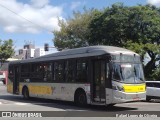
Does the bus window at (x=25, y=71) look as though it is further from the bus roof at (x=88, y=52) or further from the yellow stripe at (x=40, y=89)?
the bus roof at (x=88, y=52)

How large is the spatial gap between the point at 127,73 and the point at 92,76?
186 centimetres

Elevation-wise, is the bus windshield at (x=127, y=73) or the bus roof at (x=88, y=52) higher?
the bus roof at (x=88, y=52)

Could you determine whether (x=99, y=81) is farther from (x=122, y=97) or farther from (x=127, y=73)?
(x=122, y=97)

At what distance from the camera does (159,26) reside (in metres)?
44.4

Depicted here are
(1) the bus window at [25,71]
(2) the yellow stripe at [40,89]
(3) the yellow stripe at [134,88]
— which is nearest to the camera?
(3) the yellow stripe at [134,88]

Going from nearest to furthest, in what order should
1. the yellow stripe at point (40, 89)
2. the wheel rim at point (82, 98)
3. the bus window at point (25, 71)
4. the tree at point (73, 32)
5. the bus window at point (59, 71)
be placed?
the wheel rim at point (82, 98) → the bus window at point (59, 71) → the yellow stripe at point (40, 89) → the bus window at point (25, 71) → the tree at point (73, 32)

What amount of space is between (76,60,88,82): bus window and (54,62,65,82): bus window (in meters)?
1.65

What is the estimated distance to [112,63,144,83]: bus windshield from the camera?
18.5 meters

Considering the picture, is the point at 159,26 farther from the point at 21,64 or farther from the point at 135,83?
the point at 135,83

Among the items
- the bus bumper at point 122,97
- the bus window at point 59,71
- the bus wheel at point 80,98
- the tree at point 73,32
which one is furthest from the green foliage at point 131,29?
the bus bumper at point 122,97

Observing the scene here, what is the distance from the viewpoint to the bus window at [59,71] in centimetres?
2223

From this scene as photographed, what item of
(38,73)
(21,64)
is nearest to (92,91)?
(38,73)

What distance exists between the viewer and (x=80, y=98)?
20641mm

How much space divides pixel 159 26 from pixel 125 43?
461 cm
